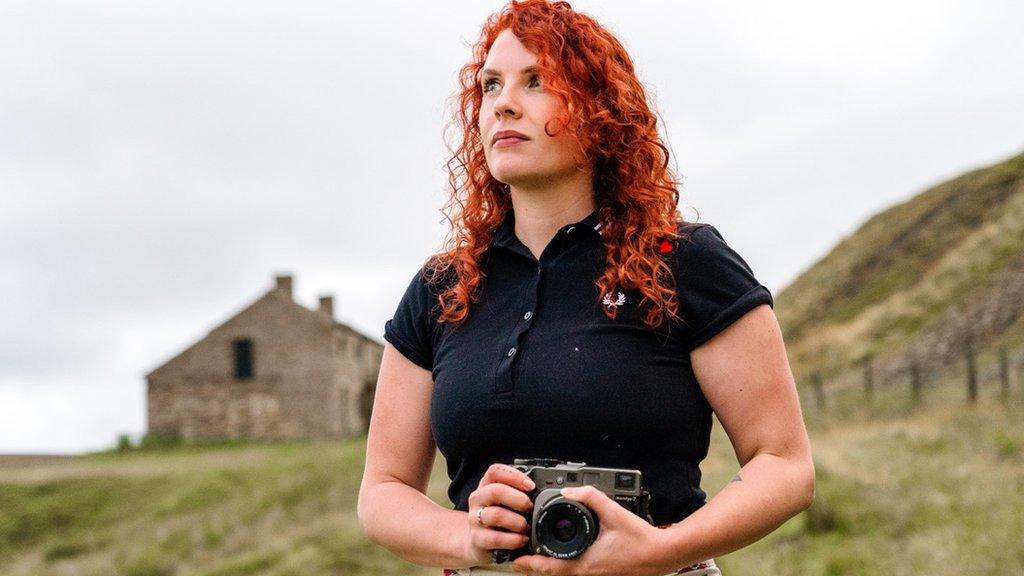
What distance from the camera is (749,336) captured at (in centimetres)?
239

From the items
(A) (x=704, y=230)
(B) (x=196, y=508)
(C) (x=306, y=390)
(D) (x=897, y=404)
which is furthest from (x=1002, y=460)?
(C) (x=306, y=390)

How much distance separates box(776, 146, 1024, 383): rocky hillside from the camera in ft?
120

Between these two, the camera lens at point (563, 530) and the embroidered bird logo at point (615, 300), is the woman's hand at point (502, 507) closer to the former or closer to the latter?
the camera lens at point (563, 530)

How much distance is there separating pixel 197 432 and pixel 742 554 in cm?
3853

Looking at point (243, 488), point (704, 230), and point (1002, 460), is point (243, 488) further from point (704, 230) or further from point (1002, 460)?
point (704, 230)

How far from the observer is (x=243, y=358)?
4766 cm

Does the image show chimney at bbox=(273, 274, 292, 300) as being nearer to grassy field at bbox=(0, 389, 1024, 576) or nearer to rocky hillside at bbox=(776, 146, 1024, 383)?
grassy field at bbox=(0, 389, 1024, 576)

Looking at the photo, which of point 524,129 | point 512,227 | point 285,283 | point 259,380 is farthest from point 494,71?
point 285,283

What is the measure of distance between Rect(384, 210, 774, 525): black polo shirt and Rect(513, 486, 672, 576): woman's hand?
191 millimetres

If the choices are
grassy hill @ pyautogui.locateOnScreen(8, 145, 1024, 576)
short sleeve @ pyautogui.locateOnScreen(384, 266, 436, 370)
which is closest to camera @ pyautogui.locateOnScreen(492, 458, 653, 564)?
short sleeve @ pyautogui.locateOnScreen(384, 266, 436, 370)

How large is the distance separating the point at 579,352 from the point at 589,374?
2.2 inches

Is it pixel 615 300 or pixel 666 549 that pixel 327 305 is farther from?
pixel 666 549

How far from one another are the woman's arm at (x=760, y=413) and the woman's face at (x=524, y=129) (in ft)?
1.59

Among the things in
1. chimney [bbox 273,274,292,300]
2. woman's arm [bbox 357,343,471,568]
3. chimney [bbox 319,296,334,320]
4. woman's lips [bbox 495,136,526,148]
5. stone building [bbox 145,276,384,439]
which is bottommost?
woman's arm [bbox 357,343,471,568]
